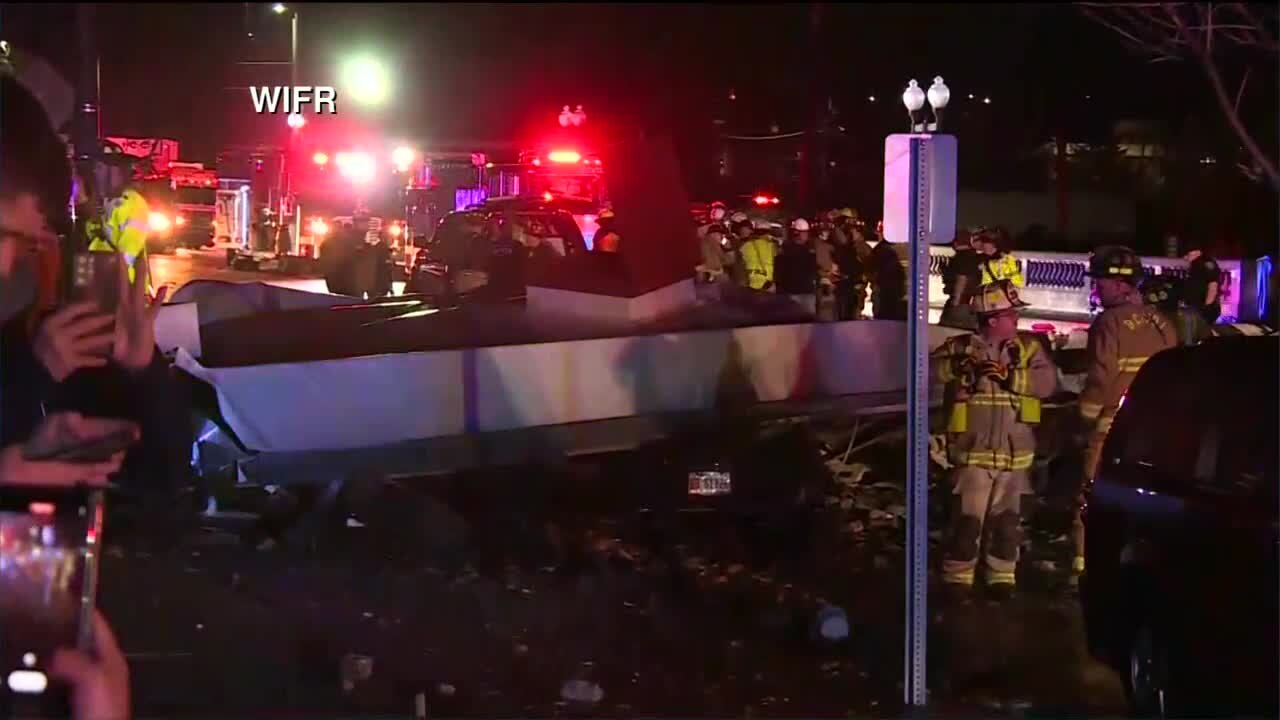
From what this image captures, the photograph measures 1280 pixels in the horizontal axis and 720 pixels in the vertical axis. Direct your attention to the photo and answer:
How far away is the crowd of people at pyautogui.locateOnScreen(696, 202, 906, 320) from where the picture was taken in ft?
42.7

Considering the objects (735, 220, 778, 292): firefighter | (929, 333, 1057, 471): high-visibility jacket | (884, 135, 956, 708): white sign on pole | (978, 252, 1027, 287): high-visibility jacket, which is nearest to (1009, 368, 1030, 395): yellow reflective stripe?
(929, 333, 1057, 471): high-visibility jacket

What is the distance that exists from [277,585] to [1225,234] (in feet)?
47.8

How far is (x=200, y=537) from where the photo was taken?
28.8ft

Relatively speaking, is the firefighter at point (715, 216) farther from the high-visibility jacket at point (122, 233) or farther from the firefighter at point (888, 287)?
the high-visibility jacket at point (122, 233)

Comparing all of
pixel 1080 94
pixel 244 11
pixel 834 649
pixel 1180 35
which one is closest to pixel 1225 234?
pixel 1080 94

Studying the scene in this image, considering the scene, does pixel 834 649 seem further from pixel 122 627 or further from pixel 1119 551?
pixel 122 627

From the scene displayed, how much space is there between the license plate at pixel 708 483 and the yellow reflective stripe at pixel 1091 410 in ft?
8.07

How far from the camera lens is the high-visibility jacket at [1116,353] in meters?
7.86

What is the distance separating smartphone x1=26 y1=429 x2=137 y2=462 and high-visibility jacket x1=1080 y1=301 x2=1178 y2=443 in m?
4.98

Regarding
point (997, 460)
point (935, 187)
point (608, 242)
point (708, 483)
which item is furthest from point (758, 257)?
point (935, 187)

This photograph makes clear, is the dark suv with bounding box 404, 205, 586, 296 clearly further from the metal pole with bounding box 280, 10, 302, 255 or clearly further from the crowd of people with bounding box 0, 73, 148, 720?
the crowd of people with bounding box 0, 73, 148, 720

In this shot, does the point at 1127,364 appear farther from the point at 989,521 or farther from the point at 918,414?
the point at 918,414

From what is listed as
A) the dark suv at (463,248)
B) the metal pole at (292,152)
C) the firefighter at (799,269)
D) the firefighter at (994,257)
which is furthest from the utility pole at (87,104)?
the firefighter at (799,269)

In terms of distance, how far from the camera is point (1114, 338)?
310 inches
